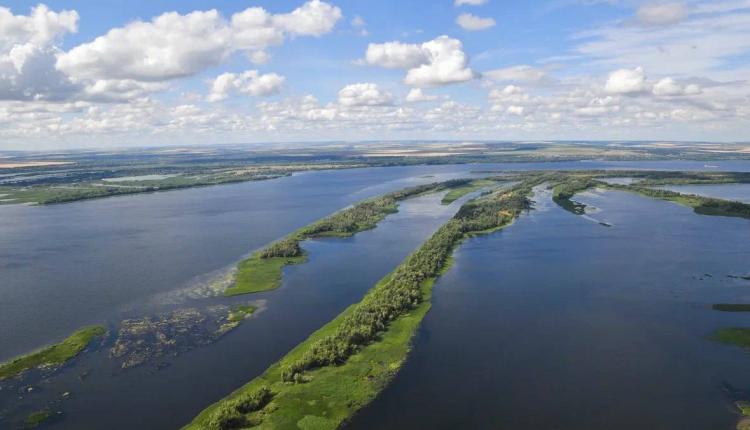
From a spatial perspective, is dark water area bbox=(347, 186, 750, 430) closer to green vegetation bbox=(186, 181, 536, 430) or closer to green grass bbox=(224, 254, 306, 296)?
green vegetation bbox=(186, 181, 536, 430)

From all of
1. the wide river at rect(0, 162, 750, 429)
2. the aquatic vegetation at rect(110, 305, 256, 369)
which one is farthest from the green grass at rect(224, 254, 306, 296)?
the aquatic vegetation at rect(110, 305, 256, 369)

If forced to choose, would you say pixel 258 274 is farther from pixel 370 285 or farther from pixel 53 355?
pixel 53 355

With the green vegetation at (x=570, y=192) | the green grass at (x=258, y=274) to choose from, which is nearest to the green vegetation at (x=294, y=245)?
the green grass at (x=258, y=274)

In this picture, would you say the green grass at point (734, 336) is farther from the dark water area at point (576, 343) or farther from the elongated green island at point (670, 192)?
the elongated green island at point (670, 192)

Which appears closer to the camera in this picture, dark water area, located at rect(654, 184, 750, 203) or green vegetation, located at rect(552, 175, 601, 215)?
green vegetation, located at rect(552, 175, 601, 215)

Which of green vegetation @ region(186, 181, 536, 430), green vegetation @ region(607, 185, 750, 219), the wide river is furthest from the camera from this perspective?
green vegetation @ region(607, 185, 750, 219)

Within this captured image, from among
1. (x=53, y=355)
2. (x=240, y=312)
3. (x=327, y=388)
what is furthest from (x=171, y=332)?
(x=327, y=388)

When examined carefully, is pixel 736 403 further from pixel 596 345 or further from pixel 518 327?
pixel 518 327
